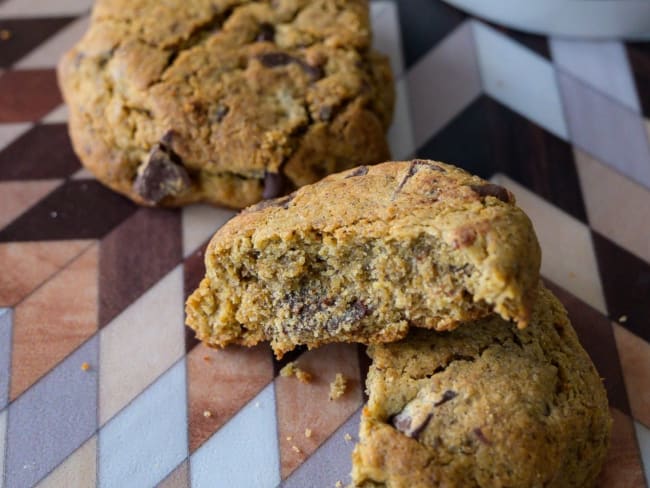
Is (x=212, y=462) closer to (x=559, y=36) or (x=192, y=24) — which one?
(x=192, y=24)

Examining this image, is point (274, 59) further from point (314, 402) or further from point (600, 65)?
point (600, 65)

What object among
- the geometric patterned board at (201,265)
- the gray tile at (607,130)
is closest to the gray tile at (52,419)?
the geometric patterned board at (201,265)

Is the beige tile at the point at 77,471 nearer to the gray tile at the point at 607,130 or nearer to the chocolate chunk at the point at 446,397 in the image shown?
the chocolate chunk at the point at 446,397

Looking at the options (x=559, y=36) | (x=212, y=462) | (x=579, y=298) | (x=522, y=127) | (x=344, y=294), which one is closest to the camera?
(x=344, y=294)

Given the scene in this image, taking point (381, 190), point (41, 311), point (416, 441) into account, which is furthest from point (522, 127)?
point (41, 311)

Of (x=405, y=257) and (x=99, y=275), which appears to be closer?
(x=405, y=257)

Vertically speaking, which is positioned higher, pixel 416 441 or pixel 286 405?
pixel 416 441

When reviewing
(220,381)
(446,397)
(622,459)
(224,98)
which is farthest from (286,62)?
(622,459)
